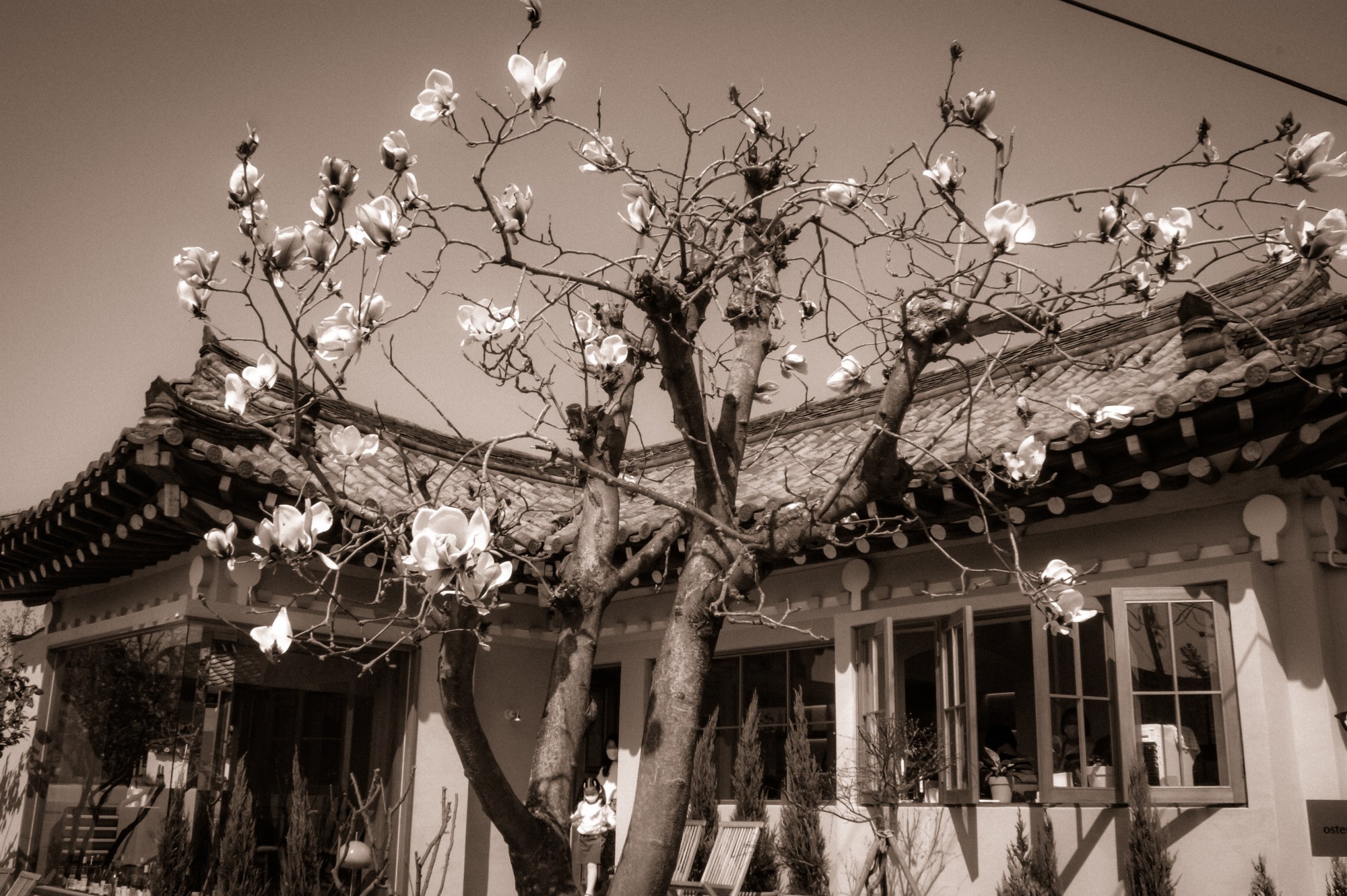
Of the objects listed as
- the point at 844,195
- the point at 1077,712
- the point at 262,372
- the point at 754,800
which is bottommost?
the point at 754,800

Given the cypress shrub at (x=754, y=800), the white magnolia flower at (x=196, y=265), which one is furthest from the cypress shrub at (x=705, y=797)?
the white magnolia flower at (x=196, y=265)

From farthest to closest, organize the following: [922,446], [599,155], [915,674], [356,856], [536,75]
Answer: [915,674] → [922,446] → [356,856] → [599,155] → [536,75]

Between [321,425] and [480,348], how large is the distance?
5.66 meters

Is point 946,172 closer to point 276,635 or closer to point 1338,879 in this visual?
point 276,635

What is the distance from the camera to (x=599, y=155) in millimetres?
3797

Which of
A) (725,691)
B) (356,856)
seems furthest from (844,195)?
(725,691)

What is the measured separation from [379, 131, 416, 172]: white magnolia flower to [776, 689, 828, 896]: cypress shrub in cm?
528

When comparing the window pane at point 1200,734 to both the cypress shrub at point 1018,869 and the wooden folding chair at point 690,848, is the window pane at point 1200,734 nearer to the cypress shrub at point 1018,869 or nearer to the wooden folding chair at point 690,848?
the cypress shrub at point 1018,869

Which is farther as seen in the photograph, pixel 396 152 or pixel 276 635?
pixel 396 152

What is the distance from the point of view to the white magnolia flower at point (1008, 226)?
2766 millimetres

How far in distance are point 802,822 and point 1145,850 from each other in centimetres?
222

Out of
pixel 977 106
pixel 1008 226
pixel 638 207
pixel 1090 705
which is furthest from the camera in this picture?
pixel 1090 705

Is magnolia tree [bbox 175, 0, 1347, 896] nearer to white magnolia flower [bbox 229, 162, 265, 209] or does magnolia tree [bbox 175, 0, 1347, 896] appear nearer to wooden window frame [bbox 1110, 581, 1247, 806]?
white magnolia flower [bbox 229, 162, 265, 209]

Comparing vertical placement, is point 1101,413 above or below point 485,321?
below
